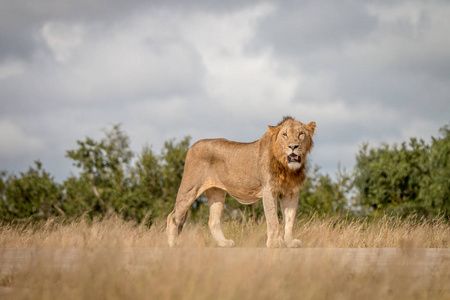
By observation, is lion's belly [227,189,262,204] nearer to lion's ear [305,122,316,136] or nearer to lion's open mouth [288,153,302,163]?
lion's open mouth [288,153,302,163]

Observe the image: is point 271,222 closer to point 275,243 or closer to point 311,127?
point 275,243

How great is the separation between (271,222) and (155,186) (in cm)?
3076

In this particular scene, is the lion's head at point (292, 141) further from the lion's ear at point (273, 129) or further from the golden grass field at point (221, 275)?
the golden grass field at point (221, 275)

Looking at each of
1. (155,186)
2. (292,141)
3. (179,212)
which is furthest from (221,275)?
(155,186)

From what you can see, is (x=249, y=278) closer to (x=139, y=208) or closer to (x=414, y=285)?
(x=414, y=285)

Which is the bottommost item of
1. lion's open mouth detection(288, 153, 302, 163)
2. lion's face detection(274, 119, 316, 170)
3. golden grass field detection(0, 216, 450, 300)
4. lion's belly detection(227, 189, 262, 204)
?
golden grass field detection(0, 216, 450, 300)

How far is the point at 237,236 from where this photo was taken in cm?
1010

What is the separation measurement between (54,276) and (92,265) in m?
0.51

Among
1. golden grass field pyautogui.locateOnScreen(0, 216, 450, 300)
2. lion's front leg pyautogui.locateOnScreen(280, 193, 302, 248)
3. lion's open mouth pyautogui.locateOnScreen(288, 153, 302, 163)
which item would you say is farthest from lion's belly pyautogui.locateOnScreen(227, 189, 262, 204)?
golden grass field pyautogui.locateOnScreen(0, 216, 450, 300)

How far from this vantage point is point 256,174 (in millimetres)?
8484

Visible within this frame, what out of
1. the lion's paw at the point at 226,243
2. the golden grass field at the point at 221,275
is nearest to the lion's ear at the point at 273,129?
the lion's paw at the point at 226,243

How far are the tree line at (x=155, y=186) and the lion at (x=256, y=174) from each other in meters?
24.0

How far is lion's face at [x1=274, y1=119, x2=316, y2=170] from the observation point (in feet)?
A: 26.0

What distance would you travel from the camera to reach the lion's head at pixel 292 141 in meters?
7.94
